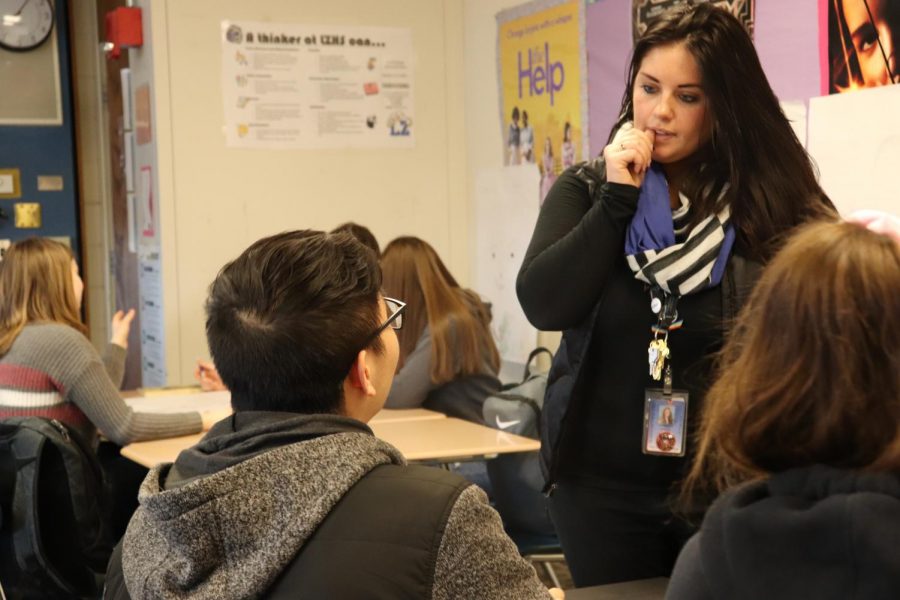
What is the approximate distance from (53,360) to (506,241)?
204cm

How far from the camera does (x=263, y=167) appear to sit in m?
4.80

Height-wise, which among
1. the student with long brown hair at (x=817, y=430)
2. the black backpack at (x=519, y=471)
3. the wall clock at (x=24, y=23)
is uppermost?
the wall clock at (x=24, y=23)

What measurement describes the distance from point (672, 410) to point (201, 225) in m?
3.23

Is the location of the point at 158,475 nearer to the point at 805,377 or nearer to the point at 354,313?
the point at 354,313

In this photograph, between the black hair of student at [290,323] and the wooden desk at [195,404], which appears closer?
the black hair of student at [290,323]

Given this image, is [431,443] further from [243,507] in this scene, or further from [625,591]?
[243,507]

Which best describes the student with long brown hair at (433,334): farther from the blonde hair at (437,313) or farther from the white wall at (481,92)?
the white wall at (481,92)

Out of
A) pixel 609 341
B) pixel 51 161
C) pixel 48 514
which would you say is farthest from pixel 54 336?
pixel 51 161

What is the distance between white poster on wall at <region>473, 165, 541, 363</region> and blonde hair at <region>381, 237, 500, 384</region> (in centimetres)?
61

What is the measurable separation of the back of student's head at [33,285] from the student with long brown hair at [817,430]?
107 inches

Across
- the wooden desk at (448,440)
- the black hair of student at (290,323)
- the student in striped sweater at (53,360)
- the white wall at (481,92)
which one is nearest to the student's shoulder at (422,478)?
the black hair of student at (290,323)

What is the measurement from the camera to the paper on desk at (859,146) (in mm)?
2724

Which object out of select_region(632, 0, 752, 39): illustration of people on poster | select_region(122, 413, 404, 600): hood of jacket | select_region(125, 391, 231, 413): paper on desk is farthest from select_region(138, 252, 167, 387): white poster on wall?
select_region(122, 413, 404, 600): hood of jacket

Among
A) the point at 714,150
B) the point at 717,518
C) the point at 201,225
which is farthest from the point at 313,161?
the point at 717,518
